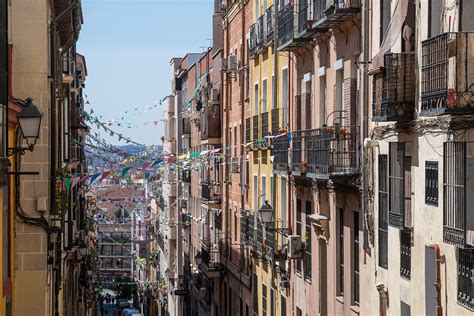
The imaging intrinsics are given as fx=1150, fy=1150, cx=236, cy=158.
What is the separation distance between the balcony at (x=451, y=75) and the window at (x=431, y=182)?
1970 millimetres

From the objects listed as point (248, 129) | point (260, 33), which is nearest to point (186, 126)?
point (248, 129)

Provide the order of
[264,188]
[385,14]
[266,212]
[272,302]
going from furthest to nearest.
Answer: [264,188] → [272,302] → [266,212] → [385,14]

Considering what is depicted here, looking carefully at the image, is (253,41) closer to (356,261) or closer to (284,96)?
(284,96)

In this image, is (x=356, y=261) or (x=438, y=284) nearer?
(x=438, y=284)

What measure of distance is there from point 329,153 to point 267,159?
10.6 metres

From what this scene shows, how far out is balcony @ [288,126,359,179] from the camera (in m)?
19.5

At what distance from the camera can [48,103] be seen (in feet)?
71.6

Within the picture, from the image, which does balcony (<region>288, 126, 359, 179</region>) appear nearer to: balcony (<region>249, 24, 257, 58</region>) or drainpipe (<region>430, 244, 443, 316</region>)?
drainpipe (<region>430, 244, 443, 316</region>)

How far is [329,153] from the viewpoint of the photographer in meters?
20.3

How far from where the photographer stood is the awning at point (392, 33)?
618 inches

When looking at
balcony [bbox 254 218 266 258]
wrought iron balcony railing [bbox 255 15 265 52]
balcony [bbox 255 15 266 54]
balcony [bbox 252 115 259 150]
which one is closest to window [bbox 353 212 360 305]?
balcony [bbox 254 218 266 258]

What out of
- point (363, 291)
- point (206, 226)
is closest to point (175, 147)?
point (206, 226)

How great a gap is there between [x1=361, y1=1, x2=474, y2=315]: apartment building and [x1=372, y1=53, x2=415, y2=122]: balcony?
0.01 meters

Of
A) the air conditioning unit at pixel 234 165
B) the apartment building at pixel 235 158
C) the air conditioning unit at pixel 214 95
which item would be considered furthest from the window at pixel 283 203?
the air conditioning unit at pixel 214 95
